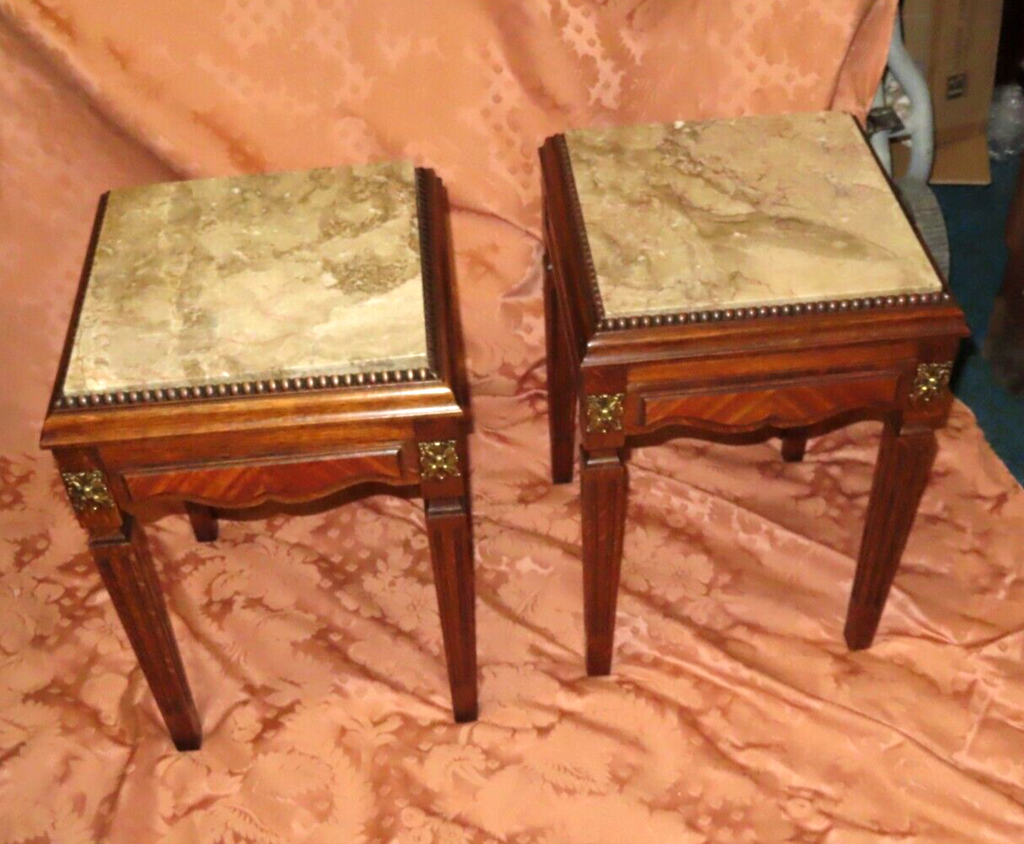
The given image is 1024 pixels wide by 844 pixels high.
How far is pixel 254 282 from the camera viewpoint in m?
1.22

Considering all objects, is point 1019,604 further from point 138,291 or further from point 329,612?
point 138,291

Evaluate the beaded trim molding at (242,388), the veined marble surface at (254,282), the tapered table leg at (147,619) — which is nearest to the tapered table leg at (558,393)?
the veined marble surface at (254,282)

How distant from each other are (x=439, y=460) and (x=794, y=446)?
31.1 inches

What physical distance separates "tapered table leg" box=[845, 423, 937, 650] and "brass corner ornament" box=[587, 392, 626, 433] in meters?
0.32

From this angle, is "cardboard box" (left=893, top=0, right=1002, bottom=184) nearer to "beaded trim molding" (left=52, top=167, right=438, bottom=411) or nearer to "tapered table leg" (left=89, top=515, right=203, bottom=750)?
"beaded trim molding" (left=52, top=167, right=438, bottom=411)

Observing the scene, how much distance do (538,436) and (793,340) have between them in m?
0.73

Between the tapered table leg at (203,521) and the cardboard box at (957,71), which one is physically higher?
the cardboard box at (957,71)

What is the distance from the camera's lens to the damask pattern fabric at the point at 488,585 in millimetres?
1407

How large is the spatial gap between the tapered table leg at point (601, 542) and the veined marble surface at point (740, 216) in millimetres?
185

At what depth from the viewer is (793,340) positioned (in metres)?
1.16

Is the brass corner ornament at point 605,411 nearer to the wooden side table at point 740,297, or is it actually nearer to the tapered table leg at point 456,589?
the wooden side table at point 740,297

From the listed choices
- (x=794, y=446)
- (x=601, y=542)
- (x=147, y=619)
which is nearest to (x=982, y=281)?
(x=794, y=446)

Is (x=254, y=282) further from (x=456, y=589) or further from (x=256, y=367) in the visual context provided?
(x=456, y=589)

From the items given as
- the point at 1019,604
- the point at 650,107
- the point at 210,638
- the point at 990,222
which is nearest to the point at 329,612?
the point at 210,638
